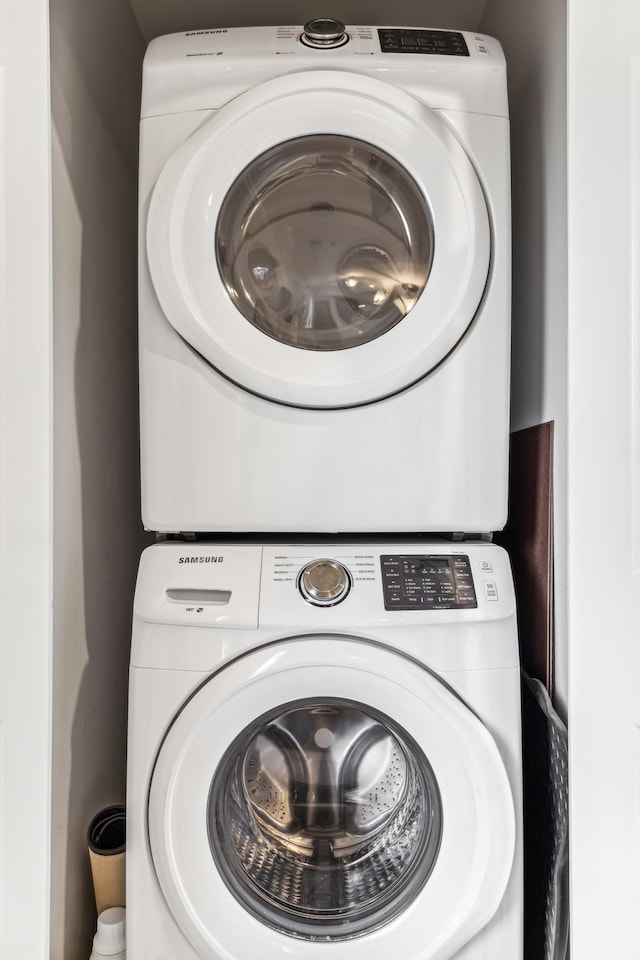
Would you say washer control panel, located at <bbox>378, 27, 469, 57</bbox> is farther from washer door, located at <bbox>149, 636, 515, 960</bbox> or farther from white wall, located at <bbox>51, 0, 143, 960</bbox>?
washer door, located at <bbox>149, 636, 515, 960</bbox>

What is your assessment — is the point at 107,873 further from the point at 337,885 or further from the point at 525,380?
the point at 525,380

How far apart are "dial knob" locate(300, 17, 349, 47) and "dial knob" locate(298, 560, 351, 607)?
90 cm

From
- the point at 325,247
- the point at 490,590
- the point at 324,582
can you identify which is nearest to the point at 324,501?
the point at 324,582

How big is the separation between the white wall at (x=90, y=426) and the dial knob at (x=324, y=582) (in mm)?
425

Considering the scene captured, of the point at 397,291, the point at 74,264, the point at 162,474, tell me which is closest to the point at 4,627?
the point at 162,474

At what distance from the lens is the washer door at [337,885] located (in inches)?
40.0

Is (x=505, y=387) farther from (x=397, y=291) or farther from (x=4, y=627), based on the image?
(x=4, y=627)

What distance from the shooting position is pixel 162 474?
3.74 ft

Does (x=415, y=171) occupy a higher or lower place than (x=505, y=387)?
higher

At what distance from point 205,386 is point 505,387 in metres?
0.51

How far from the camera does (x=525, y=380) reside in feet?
4.30

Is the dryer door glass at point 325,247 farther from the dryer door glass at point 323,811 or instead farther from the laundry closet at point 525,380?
the dryer door glass at point 323,811

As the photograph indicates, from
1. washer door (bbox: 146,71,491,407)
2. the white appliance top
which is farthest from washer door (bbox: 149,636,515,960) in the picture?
→ the white appliance top

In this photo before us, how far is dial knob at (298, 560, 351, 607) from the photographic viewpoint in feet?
3.51
